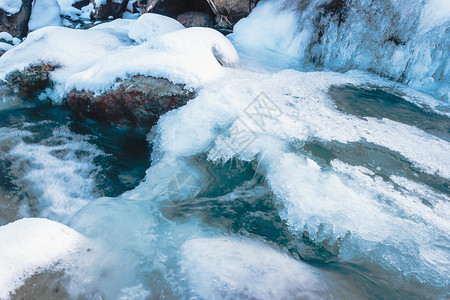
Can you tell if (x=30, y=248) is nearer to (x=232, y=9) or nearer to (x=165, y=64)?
(x=165, y=64)

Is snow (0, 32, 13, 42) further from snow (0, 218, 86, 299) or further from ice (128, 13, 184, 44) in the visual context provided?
snow (0, 218, 86, 299)

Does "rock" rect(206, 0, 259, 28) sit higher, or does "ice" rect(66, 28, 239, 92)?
"rock" rect(206, 0, 259, 28)

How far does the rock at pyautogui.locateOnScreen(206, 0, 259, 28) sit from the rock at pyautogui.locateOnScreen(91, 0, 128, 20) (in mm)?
5665

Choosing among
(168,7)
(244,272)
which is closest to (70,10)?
(168,7)

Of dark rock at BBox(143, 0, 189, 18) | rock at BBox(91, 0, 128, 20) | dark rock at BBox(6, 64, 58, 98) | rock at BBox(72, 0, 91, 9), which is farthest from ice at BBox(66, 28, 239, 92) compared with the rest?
rock at BBox(72, 0, 91, 9)

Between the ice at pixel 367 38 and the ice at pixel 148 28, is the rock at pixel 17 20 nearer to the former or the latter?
the ice at pixel 148 28

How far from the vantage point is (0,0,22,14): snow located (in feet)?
Answer: 27.0

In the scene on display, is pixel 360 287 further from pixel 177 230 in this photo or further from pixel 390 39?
pixel 390 39

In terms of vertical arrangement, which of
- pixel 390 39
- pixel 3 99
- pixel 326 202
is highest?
pixel 390 39

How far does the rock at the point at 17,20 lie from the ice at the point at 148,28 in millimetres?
5904

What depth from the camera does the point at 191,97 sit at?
2973 mm

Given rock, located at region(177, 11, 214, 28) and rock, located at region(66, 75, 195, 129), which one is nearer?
rock, located at region(66, 75, 195, 129)

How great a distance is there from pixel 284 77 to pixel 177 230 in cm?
279

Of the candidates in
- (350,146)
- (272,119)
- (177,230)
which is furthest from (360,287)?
(272,119)
